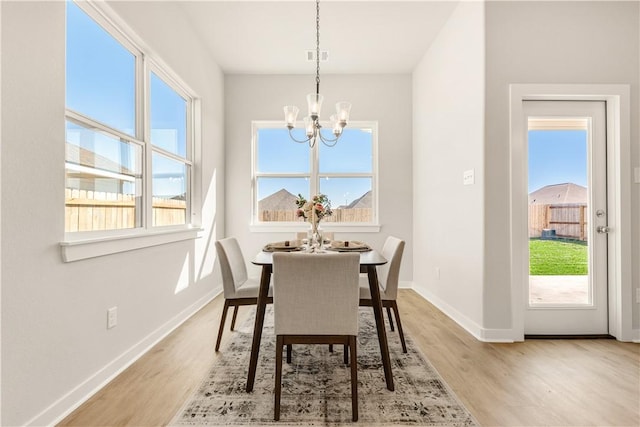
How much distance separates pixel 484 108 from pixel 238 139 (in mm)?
3170

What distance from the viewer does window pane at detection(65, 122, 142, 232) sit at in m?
1.92

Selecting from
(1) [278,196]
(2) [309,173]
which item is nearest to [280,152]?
(2) [309,173]

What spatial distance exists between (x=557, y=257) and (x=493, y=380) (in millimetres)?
1371

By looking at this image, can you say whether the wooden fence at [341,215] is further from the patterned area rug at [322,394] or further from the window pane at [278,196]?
the patterned area rug at [322,394]

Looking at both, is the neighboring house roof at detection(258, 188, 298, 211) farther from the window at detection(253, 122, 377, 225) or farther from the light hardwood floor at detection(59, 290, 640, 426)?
the light hardwood floor at detection(59, 290, 640, 426)

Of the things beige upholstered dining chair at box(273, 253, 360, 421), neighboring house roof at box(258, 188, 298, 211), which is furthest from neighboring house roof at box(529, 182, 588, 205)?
neighboring house roof at box(258, 188, 298, 211)

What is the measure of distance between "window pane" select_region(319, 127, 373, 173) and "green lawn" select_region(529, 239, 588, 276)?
2.43m

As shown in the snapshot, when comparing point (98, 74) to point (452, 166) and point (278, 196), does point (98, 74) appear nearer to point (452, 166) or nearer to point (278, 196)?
point (278, 196)

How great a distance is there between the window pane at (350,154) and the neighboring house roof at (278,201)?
2.01 ft

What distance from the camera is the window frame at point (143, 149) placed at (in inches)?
76.4

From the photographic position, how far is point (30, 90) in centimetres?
154

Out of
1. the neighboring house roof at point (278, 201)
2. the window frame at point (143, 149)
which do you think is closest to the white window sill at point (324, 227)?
the neighboring house roof at point (278, 201)

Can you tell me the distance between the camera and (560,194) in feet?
9.30

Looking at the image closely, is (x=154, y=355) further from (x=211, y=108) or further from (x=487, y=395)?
(x=211, y=108)
